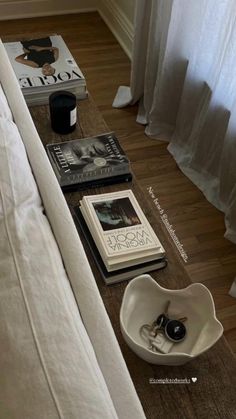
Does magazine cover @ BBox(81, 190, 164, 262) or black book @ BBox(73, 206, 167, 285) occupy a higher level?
magazine cover @ BBox(81, 190, 164, 262)

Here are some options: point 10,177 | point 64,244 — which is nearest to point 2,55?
point 10,177

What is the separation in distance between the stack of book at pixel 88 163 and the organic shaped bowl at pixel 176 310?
321 mm

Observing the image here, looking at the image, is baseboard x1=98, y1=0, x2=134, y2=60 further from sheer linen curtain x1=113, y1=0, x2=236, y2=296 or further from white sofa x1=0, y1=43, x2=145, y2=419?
white sofa x1=0, y1=43, x2=145, y2=419

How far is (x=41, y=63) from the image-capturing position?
1.34 m

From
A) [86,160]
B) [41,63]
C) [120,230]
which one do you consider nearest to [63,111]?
[86,160]

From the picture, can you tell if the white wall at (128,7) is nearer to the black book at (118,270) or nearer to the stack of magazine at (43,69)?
the stack of magazine at (43,69)

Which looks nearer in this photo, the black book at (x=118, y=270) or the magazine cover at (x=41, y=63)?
the black book at (x=118, y=270)

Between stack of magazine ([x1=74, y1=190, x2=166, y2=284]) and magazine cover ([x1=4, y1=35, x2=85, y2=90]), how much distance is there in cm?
45

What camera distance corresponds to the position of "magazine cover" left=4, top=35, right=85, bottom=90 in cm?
129

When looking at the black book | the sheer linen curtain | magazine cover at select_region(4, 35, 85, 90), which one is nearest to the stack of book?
the black book

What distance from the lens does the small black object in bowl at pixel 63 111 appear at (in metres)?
1.16

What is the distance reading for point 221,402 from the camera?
2.56 ft

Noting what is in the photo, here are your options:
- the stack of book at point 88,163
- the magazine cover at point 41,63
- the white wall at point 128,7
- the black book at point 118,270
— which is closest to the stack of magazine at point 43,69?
the magazine cover at point 41,63

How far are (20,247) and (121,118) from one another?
1.55 metres
